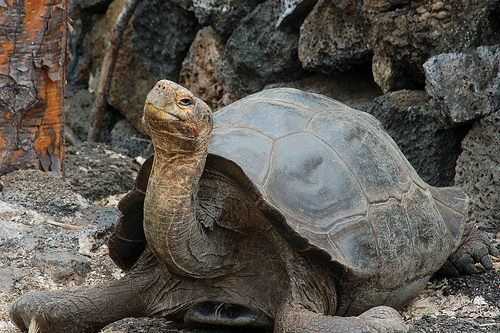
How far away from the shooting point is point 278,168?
2326mm

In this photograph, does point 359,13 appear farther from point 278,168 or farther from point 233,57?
point 278,168

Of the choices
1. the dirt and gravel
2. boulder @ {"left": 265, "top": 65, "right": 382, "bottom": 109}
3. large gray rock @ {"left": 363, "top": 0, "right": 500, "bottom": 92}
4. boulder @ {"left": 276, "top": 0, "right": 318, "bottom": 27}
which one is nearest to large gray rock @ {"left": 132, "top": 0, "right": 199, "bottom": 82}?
boulder @ {"left": 276, "top": 0, "right": 318, "bottom": 27}

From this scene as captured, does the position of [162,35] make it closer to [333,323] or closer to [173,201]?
[173,201]

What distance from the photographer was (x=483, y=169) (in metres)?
3.59

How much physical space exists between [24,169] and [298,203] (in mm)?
2457

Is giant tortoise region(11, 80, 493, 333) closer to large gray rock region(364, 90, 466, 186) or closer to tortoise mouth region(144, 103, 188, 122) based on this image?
tortoise mouth region(144, 103, 188, 122)

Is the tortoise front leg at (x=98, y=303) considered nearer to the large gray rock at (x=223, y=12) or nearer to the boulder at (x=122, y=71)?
the large gray rock at (x=223, y=12)

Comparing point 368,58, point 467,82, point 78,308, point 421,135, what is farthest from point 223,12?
point 78,308

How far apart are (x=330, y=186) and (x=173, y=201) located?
766 millimetres

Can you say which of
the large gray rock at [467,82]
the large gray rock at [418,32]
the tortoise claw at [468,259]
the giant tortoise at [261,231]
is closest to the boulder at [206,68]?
the large gray rock at [418,32]

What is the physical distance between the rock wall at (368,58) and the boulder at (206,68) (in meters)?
0.01

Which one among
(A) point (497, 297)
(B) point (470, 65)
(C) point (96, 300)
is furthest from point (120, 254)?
A: (B) point (470, 65)

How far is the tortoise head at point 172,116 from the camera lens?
6.40ft

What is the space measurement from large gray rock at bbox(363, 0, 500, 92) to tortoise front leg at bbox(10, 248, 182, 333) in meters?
2.44
